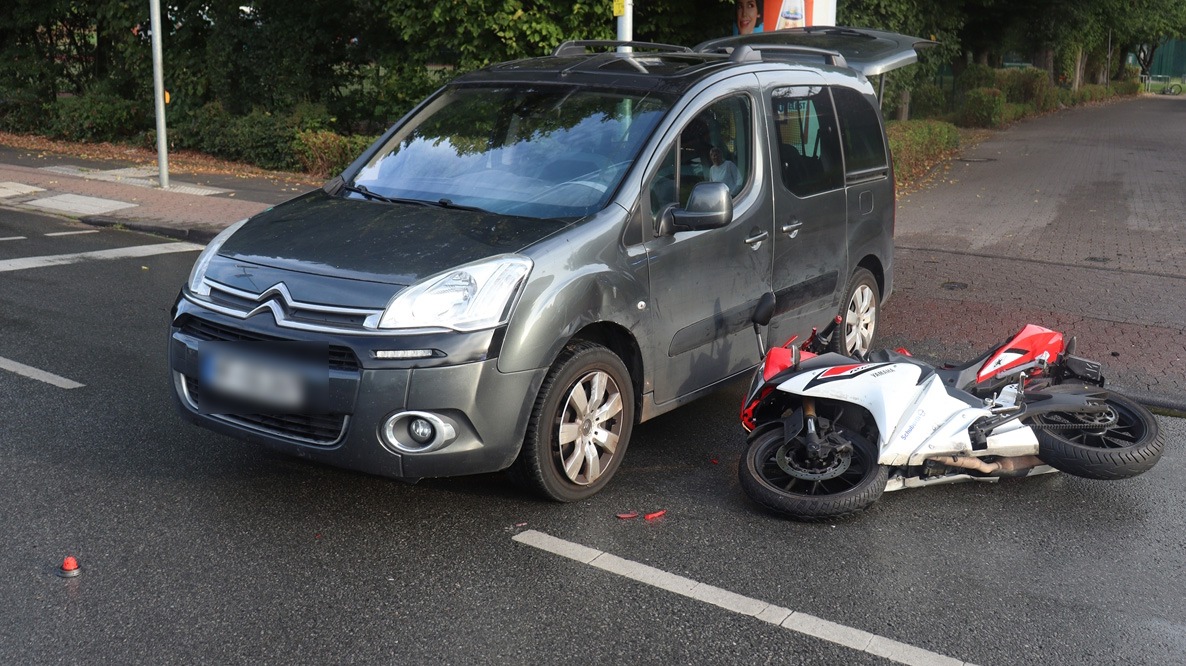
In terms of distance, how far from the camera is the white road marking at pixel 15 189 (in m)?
14.7

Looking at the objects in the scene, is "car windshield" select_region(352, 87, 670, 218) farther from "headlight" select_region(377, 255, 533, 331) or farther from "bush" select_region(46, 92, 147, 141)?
"bush" select_region(46, 92, 147, 141)

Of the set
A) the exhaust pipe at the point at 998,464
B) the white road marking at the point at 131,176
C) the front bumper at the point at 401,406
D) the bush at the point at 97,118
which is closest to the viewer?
the front bumper at the point at 401,406

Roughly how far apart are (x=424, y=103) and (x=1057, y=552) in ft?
12.3

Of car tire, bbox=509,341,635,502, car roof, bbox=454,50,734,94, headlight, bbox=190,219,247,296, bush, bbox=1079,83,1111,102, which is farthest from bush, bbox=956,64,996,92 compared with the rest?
headlight, bbox=190,219,247,296

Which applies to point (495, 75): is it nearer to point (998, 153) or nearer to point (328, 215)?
point (328, 215)

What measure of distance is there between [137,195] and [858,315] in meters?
10.8

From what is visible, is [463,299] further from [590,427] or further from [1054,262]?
[1054,262]

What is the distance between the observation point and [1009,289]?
9.75 meters

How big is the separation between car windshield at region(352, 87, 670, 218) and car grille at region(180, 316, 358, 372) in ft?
3.63

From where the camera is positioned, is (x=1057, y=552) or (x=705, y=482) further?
(x=705, y=482)

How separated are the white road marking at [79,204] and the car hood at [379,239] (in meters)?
9.35

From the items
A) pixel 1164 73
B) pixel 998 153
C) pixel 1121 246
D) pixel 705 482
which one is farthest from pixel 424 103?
pixel 1164 73

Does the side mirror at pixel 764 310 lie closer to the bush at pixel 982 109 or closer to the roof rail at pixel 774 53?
the roof rail at pixel 774 53

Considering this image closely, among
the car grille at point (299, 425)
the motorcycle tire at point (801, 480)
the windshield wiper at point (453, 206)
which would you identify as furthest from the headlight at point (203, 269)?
the motorcycle tire at point (801, 480)
